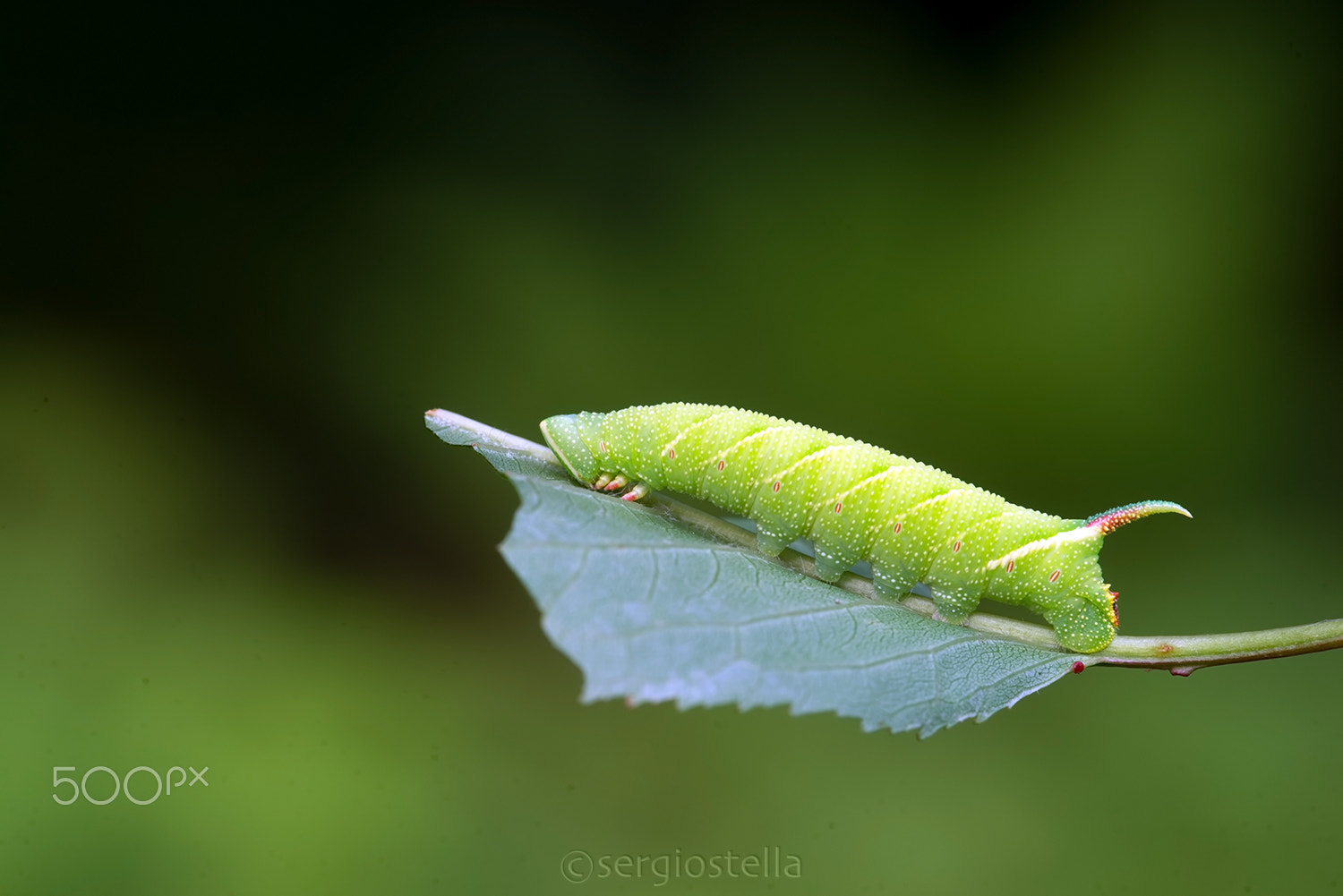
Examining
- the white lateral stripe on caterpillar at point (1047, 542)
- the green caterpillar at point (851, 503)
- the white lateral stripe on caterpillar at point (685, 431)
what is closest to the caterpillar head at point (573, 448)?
the green caterpillar at point (851, 503)

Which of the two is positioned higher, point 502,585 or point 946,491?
point 946,491

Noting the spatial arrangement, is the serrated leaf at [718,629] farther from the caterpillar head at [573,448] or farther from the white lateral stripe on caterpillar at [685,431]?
the white lateral stripe on caterpillar at [685,431]

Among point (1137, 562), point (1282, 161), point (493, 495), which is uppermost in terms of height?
point (1282, 161)

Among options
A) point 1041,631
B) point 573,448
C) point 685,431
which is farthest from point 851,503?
point 573,448

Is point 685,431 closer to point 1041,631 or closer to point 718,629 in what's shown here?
point 718,629

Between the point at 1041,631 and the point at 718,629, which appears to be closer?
the point at 718,629

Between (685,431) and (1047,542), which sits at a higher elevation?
(685,431)

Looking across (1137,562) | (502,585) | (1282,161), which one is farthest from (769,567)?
(1282,161)

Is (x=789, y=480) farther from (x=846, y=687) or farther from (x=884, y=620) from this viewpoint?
(x=846, y=687)
